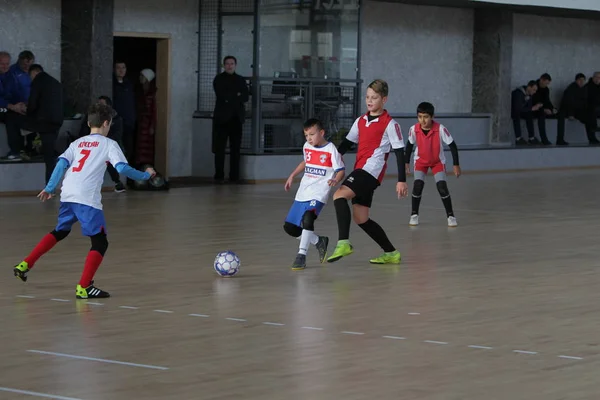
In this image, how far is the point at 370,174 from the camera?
1237cm

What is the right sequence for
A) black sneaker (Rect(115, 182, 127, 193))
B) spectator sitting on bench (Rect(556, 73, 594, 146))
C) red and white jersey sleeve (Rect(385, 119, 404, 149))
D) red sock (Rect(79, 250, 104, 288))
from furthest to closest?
spectator sitting on bench (Rect(556, 73, 594, 146))
black sneaker (Rect(115, 182, 127, 193))
red and white jersey sleeve (Rect(385, 119, 404, 149))
red sock (Rect(79, 250, 104, 288))

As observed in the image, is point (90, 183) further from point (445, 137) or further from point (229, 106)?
point (229, 106)

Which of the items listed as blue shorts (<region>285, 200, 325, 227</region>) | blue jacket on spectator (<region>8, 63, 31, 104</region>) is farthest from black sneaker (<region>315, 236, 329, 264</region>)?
blue jacket on spectator (<region>8, 63, 31, 104</region>)

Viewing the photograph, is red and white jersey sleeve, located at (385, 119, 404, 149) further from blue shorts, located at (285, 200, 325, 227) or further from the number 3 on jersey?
the number 3 on jersey

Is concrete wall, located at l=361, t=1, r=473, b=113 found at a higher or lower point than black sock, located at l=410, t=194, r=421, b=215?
higher

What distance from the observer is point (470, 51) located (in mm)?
30562

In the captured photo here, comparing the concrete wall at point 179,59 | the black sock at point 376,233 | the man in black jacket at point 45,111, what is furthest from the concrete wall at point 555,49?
the black sock at point 376,233

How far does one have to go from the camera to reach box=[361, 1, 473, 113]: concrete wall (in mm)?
28125

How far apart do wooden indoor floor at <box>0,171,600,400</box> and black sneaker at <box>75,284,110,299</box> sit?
0.28ft

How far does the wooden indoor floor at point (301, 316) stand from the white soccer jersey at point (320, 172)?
2.31 feet

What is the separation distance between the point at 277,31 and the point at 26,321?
51.2 ft

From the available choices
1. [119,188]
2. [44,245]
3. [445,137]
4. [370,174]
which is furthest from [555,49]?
[44,245]

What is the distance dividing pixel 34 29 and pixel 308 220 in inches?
429

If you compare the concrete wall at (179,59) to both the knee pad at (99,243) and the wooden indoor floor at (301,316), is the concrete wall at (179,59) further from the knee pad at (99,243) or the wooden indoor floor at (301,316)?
the knee pad at (99,243)
